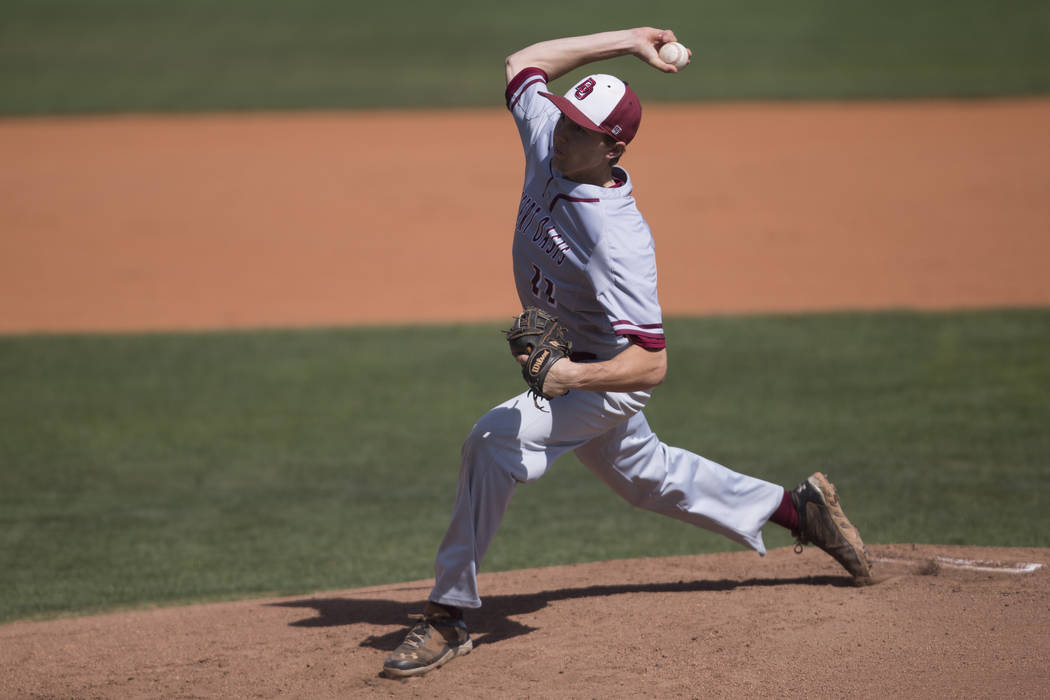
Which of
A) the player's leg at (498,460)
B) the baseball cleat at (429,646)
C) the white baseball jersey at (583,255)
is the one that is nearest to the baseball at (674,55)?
the white baseball jersey at (583,255)

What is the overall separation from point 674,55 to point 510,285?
7.38m

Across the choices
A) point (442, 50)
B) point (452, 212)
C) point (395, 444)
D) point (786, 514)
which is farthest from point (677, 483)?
point (442, 50)

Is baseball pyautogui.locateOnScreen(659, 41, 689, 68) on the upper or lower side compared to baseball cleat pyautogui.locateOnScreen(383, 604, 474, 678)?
upper

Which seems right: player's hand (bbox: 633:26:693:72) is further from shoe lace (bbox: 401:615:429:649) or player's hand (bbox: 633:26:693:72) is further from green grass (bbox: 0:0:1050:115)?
green grass (bbox: 0:0:1050:115)

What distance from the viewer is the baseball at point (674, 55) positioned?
4.63 m

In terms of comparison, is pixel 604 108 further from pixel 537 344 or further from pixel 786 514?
pixel 786 514

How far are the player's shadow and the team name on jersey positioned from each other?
1396 mm

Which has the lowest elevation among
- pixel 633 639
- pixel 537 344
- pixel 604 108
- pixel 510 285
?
pixel 510 285

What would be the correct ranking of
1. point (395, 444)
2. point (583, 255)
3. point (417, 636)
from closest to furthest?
point (583, 255)
point (417, 636)
point (395, 444)

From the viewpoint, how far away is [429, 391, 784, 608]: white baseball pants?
4199mm

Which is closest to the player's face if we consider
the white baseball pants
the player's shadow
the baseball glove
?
the baseball glove

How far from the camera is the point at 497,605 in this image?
4.91 m

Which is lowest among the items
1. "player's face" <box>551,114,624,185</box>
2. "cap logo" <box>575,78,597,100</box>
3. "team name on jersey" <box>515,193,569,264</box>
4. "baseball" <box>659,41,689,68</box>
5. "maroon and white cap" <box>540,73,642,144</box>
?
"team name on jersey" <box>515,193,569,264</box>

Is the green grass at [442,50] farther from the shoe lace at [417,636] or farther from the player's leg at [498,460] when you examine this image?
the shoe lace at [417,636]
